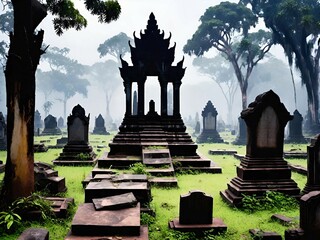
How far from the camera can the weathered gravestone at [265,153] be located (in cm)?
718

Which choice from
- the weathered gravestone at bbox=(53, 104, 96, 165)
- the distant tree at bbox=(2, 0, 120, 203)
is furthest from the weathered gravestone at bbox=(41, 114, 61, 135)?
the distant tree at bbox=(2, 0, 120, 203)

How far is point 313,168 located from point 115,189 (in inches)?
186

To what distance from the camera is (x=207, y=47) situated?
31797 millimetres

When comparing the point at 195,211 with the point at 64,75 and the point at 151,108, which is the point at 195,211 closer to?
the point at 151,108

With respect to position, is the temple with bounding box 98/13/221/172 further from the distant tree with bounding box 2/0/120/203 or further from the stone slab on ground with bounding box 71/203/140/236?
the stone slab on ground with bounding box 71/203/140/236

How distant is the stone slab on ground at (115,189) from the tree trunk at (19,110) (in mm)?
1240

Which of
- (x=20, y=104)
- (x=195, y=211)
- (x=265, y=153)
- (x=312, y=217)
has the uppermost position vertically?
(x=20, y=104)

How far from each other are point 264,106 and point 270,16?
23.2 metres

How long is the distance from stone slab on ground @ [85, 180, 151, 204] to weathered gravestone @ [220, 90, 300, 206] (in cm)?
233

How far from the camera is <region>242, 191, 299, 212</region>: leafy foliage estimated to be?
6543 millimetres

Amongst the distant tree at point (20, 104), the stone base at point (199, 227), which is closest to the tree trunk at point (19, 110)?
the distant tree at point (20, 104)

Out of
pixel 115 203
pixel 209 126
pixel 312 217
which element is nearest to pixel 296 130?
pixel 209 126

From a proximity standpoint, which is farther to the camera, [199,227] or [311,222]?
[199,227]

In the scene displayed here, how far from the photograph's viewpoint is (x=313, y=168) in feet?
23.6
